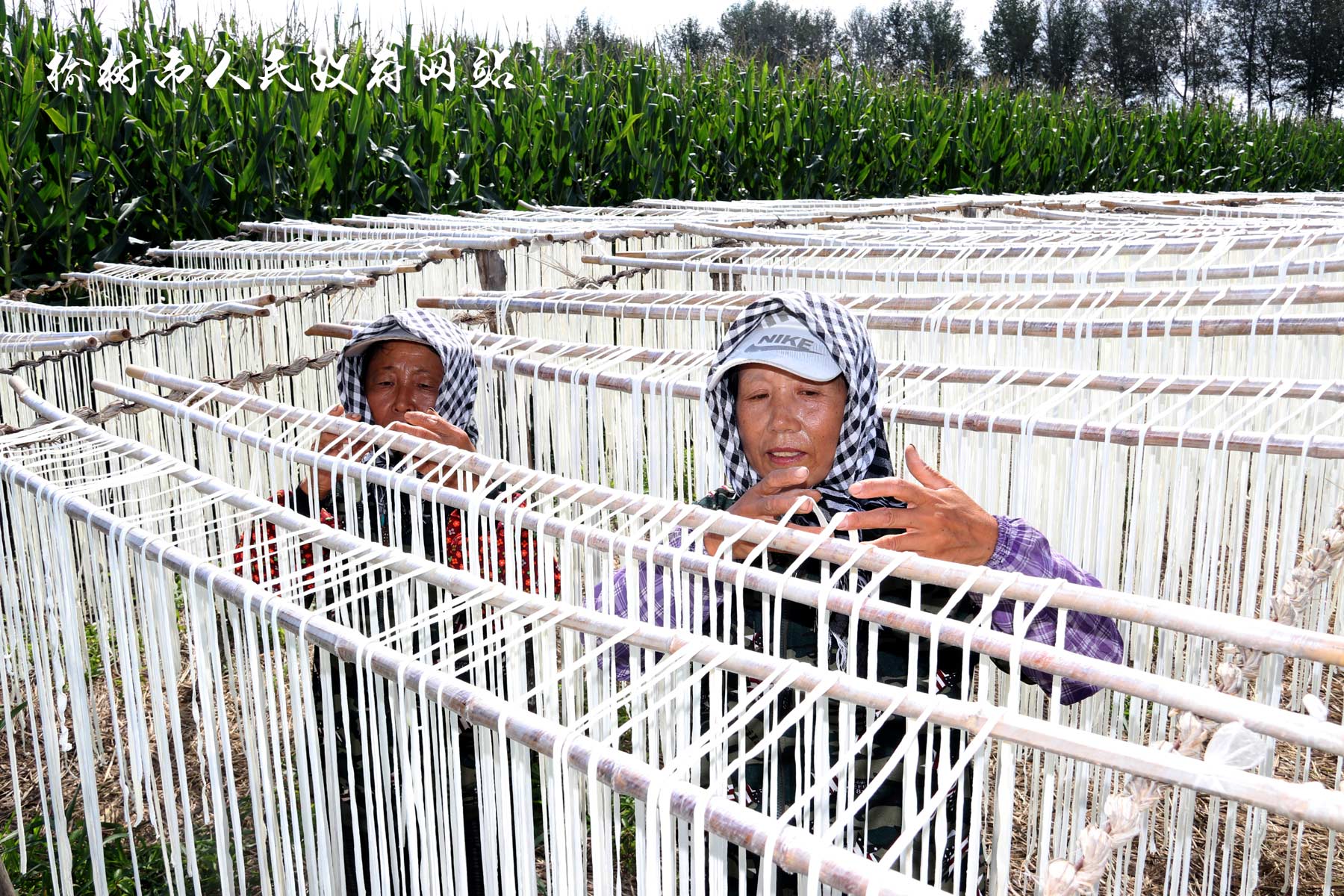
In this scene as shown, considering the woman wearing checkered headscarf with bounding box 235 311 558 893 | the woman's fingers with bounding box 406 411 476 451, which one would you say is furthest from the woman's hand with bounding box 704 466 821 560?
the woman's fingers with bounding box 406 411 476 451

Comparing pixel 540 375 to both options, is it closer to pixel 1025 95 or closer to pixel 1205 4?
pixel 1025 95

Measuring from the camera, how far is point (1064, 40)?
37.8 metres

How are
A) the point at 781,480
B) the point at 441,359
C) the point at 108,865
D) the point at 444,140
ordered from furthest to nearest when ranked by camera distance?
the point at 444,140 → the point at 108,865 → the point at 441,359 → the point at 781,480

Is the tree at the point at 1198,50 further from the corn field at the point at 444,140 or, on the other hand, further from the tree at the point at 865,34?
the corn field at the point at 444,140

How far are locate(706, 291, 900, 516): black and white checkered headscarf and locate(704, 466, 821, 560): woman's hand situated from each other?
65 mm

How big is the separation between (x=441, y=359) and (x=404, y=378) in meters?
0.07

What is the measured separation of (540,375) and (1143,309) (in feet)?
3.52

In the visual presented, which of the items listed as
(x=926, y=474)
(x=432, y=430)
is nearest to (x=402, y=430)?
(x=432, y=430)

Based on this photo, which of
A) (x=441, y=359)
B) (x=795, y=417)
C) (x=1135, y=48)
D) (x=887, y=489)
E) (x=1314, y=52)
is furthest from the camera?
(x=1135, y=48)

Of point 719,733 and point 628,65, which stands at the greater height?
point 628,65

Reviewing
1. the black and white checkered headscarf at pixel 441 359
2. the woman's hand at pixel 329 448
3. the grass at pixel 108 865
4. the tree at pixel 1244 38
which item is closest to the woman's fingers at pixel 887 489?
the woman's hand at pixel 329 448

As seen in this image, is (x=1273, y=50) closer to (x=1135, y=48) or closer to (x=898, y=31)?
(x=1135, y=48)

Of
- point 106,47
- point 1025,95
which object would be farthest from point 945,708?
point 1025,95

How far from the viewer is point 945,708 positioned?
2.34ft
